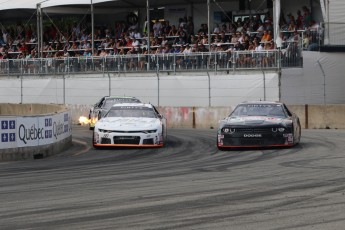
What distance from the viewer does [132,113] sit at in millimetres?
24484

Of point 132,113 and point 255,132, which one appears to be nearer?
point 255,132

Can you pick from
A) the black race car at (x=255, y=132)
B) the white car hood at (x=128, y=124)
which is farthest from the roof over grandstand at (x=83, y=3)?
the black race car at (x=255, y=132)

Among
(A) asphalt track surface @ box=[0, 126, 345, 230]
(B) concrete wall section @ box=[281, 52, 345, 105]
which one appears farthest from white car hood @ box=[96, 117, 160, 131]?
(B) concrete wall section @ box=[281, 52, 345, 105]

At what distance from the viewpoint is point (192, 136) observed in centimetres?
2845

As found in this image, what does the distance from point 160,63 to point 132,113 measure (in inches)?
596

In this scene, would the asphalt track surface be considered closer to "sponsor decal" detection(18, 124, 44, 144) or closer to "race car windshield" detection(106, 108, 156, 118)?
"sponsor decal" detection(18, 124, 44, 144)

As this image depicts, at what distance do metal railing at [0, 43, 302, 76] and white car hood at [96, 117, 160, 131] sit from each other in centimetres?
1287

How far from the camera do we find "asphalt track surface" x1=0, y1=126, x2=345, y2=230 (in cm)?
1030

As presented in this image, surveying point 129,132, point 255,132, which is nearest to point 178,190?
point 255,132

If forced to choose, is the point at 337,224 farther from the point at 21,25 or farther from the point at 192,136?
the point at 21,25

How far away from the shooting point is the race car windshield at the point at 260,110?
2299 cm

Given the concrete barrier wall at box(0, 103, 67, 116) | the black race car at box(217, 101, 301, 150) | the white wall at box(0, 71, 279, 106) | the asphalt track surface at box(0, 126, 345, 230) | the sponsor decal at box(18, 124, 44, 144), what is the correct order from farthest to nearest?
the concrete barrier wall at box(0, 103, 67, 116), the white wall at box(0, 71, 279, 106), the black race car at box(217, 101, 301, 150), the sponsor decal at box(18, 124, 44, 144), the asphalt track surface at box(0, 126, 345, 230)

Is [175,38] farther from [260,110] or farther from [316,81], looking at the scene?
[260,110]

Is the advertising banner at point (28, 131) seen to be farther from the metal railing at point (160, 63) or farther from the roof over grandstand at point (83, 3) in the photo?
the roof over grandstand at point (83, 3)
